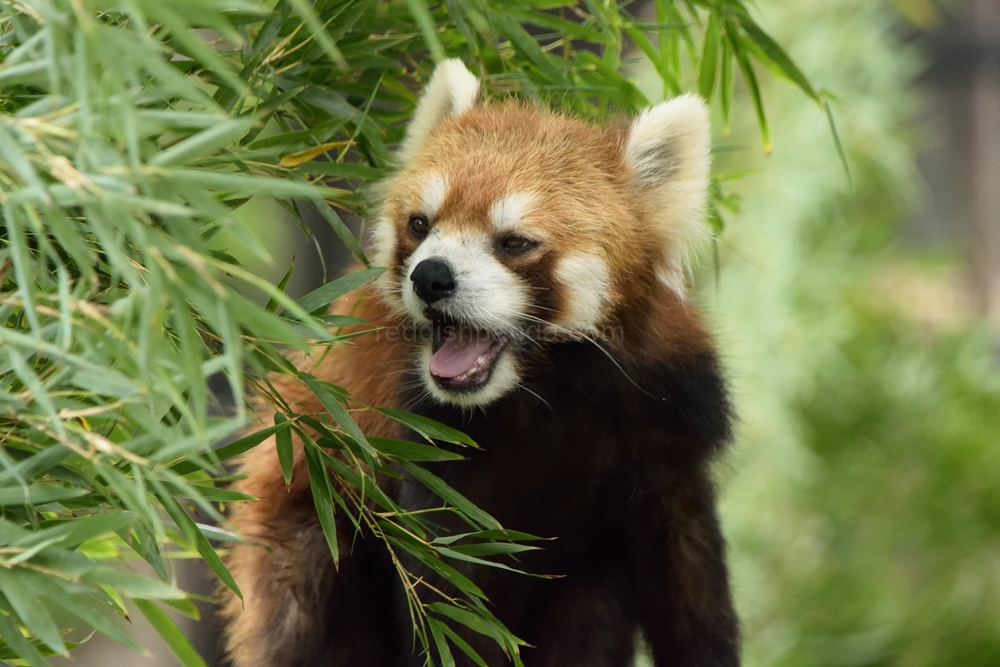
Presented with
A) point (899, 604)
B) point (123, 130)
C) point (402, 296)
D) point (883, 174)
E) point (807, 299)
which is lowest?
point (899, 604)

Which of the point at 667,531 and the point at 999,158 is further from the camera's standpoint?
the point at 999,158

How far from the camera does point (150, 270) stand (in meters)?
1.11

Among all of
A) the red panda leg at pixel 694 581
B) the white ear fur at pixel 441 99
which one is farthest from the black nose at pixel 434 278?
the red panda leg at pixel 694 581

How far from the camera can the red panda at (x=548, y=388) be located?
2057mm

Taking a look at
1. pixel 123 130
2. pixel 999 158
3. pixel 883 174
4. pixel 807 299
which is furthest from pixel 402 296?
pixel 999 158

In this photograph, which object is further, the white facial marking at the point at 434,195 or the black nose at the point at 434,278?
the white facial marking at the point at 434,195

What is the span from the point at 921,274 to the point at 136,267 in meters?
5.35

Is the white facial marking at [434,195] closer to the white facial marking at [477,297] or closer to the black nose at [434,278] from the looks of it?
the white facial marking at [477,297]

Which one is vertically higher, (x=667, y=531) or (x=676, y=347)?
(x=676, y=347)

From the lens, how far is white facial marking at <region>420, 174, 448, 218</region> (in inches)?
82.0

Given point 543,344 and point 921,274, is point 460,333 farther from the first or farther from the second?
point 921,274

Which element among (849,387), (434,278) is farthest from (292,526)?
(849,387)

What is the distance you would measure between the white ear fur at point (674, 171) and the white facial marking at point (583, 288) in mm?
175

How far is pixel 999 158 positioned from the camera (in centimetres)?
696
